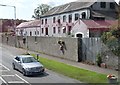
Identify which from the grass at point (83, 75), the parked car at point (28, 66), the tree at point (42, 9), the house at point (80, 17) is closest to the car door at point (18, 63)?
the parked car at point (28, 66)

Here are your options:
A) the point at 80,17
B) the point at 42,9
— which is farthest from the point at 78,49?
the point at 42,9

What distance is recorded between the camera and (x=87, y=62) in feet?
90.0

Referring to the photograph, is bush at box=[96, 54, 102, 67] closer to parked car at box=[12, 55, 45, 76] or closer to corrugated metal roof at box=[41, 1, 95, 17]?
parked car at box=[12, 55, 45, 76]

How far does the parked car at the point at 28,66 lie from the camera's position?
72.8ft

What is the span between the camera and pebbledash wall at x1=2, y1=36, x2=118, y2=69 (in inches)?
953

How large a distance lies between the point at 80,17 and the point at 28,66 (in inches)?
1386

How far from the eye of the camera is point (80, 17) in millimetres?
56625

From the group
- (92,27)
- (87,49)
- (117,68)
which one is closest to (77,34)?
(92,27)

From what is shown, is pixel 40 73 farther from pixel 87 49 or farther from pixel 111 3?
pixel 111 3

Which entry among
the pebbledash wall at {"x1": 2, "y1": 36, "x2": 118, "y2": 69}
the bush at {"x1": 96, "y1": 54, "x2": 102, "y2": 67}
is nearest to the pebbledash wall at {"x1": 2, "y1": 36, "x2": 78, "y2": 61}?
the pebbledash wall at {"x1": 2, "y1": 36, "x2": 118, "y2": 69}

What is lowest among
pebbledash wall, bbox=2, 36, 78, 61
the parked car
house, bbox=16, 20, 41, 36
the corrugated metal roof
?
the parked car

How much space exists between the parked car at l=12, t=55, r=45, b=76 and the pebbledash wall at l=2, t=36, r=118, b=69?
5.55 metres

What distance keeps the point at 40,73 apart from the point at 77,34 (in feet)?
77.0

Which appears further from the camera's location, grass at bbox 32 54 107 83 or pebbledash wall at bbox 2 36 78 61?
pebbledash wall at bbox 2 36 78 61
